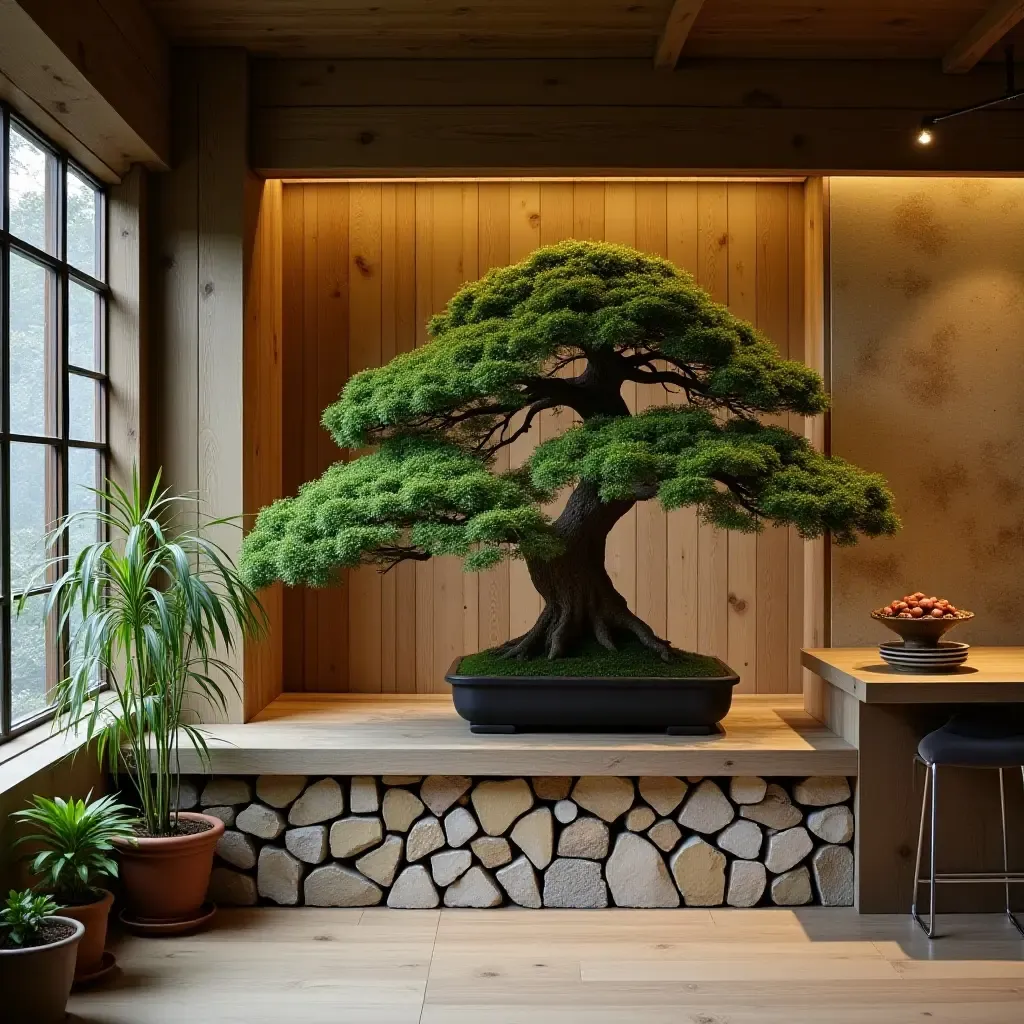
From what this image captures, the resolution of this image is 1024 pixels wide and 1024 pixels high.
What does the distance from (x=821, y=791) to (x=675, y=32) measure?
2.39 m

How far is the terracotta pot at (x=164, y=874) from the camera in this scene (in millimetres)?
3238

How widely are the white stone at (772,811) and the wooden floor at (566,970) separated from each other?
0.86 feet

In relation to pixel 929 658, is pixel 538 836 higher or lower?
lower

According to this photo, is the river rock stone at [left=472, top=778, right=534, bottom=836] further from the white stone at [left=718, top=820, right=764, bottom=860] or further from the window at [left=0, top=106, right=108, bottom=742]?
the window at [left=0, top=106, right=108, bottom=742]

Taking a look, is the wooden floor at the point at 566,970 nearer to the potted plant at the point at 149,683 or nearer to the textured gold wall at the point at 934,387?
the potted plant at the point at 149,683

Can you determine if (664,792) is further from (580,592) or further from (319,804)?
(319,804)

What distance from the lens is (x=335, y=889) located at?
3566 mm

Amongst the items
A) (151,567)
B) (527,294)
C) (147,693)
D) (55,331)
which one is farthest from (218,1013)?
(527,294)

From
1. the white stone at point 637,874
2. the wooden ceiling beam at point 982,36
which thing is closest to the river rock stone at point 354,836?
the white stone at point 637,874

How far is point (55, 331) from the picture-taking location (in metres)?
3.43

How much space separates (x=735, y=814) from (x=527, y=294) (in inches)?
68.0

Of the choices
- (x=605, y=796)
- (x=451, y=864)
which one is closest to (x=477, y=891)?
(x=451, y=864)

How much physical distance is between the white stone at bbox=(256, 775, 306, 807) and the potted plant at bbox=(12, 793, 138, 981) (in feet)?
1.88

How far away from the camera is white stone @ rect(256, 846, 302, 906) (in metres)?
3.56
